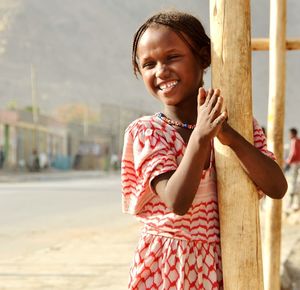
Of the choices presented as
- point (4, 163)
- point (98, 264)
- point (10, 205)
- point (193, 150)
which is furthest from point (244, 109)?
point (4, 163)

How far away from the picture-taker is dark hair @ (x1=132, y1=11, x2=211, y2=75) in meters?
1.89

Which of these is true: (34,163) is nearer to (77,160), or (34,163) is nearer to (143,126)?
(77,160)

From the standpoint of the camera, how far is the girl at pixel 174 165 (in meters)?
1.79

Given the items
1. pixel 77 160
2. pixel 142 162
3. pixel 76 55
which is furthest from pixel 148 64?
pixel 76 55

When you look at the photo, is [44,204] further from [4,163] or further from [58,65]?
[58,65]

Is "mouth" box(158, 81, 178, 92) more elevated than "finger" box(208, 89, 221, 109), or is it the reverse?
"mouth" box(158, 81, 178, 92)

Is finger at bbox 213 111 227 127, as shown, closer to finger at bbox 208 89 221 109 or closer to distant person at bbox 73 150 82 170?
finger at bbox 208 89 221 109

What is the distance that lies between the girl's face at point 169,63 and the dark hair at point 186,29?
15 millimetres

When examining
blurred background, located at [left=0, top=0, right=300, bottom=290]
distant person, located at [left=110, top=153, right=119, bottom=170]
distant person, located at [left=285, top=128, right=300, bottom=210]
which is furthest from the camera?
distant person, located at [left=110, top=153, right=119, bottom=170]

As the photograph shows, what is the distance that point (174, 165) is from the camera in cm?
180

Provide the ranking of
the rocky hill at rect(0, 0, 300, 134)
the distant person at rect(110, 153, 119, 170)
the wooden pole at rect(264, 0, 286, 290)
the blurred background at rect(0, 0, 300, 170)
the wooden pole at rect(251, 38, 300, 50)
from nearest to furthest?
the wooden pole at rect(264, 0, 286, 290) → the wooden pole at rect(251, 38, 300, 50) → the distant person at rect(110, 153, 119, 170) → the blurred background at rect(0, 0, 300, 170) → the rocky hill at rect(0, 0, 300, 134)

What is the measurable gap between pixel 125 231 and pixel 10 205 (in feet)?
17.4

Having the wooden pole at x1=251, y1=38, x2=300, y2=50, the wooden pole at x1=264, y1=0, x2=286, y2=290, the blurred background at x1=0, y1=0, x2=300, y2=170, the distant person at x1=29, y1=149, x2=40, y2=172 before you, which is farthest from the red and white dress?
the blurred background at x1=0, y1=0, x2=300, y2=170

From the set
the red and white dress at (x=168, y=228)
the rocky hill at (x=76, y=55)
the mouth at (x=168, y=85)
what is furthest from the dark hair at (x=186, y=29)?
the rocky hill at (x=76, y=55)
